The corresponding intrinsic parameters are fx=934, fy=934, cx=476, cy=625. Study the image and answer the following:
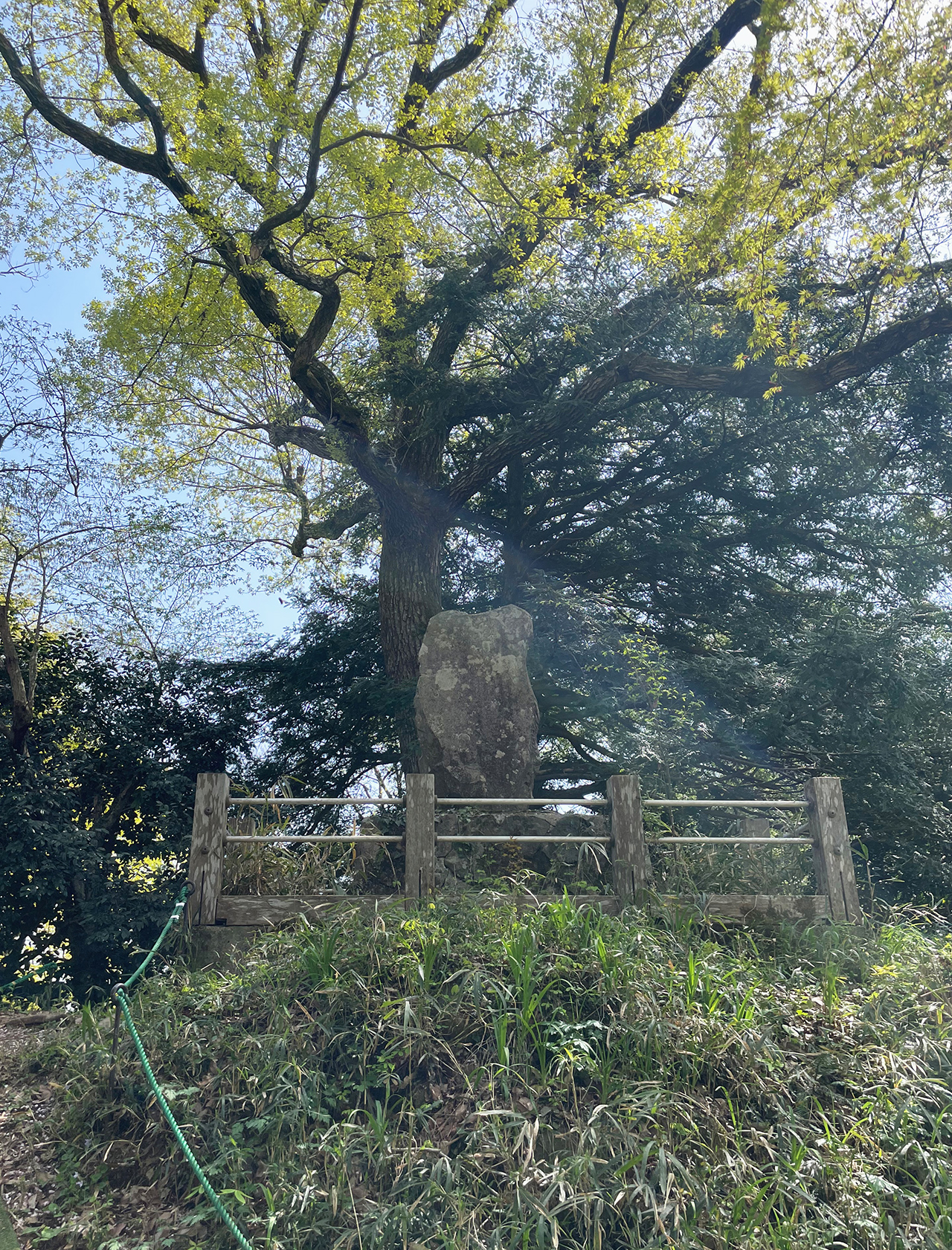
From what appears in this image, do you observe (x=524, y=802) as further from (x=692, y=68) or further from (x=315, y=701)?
(x=692, y=68)

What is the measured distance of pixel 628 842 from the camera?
5.88 meters

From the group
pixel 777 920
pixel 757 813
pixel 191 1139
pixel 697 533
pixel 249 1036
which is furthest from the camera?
pixel 697 533

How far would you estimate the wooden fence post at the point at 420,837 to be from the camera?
18.9 feet

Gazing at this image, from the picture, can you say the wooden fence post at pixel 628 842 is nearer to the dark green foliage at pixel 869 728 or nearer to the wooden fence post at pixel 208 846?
the wooden fence post at pixel 208 846

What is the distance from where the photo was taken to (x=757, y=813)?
8922 mm

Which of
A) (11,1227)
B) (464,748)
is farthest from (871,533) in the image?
(11,1227)

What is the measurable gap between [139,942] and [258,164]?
7424mm

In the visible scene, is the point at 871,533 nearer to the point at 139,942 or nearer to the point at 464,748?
the point at 464,748

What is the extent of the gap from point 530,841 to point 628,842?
0.62 m

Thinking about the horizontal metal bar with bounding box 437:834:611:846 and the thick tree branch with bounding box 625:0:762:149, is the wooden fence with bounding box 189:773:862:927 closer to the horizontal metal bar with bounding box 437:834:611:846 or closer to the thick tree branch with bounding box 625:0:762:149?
the horizontal metal bar with bounding box 437:834:611:846

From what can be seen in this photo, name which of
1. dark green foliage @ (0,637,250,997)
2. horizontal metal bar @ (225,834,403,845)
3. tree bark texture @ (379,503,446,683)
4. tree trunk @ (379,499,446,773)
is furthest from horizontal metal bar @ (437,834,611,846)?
tree bark texture @ (379,503,446,683)

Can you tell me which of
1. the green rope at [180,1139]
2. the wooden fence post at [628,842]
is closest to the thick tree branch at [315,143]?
the wooden fence post at [628,842]

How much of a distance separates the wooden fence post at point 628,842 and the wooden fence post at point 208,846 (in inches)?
97.0

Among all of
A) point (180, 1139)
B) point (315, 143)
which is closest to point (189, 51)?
point (315, 143)
